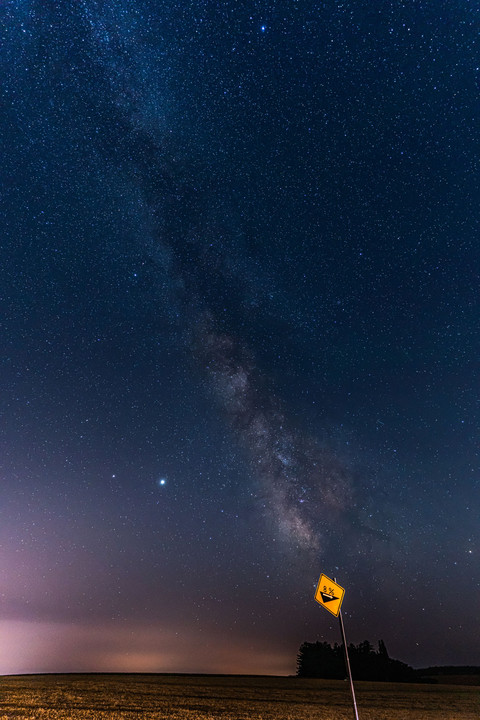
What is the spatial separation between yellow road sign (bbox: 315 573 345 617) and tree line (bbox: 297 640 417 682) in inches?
3002

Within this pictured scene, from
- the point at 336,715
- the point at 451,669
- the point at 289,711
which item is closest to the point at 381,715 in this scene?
the point at 336,715

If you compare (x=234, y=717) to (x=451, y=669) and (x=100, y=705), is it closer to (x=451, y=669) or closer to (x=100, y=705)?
(x=100, y=705)

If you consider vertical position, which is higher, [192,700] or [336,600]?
[336,600]

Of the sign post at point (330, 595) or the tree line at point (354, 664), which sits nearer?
the sign post at point (330, 595)

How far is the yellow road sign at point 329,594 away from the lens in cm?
1215

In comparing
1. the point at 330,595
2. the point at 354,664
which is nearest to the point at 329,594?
the point at 330,595

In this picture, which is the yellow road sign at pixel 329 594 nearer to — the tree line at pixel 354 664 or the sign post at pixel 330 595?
the sign post at pixel 330 595

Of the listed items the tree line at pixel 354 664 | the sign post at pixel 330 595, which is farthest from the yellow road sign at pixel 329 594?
the tree line at pixel 354 664

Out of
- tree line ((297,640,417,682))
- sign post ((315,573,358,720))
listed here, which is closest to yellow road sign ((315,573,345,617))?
sign post ((315,573,358,720))

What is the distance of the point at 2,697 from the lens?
22.6 meters

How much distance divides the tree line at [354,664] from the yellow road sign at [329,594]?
7626 cm

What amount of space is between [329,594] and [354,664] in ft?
286

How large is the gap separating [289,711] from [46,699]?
11953mm

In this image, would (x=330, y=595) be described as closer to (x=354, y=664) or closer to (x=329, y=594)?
(x=329, y=594)
